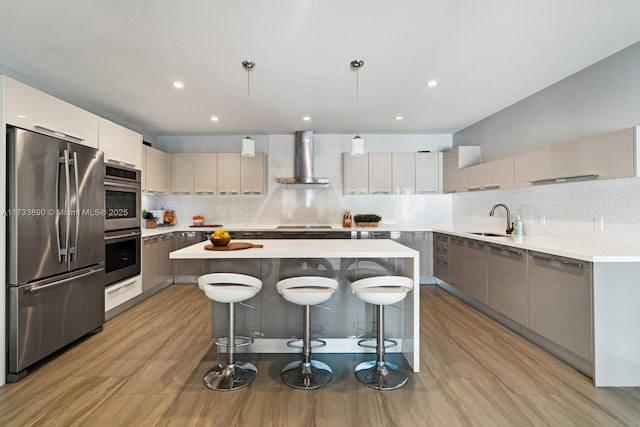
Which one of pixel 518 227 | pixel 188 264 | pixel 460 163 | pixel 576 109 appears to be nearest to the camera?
pixel 576 109

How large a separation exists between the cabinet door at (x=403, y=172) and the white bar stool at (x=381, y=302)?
308 centimetres

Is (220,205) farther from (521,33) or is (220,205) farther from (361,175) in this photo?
(521,33)

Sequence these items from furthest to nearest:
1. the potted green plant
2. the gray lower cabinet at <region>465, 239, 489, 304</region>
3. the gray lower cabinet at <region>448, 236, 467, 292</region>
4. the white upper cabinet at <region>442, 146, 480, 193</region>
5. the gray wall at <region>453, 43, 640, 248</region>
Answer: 1. the potted green plant
2. the white upper cabinet at <region>442, 146, 480, 193</region>
3. the gray lower cabinet at <region>448, 236, 467, 292</region>
4. the gray lower cabinet at <region>465, 239, 489, 304</region>
5. the gray wall at <region>453, 43, 640, 248</region>

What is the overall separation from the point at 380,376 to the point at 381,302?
22.6 inches

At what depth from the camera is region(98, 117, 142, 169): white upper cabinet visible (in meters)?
3.24

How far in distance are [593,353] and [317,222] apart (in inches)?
155

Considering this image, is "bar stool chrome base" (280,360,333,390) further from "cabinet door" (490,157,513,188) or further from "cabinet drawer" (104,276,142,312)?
"cabinet door" (490,157,513,188)

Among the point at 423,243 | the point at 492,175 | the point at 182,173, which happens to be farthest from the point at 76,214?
the point at 492,175

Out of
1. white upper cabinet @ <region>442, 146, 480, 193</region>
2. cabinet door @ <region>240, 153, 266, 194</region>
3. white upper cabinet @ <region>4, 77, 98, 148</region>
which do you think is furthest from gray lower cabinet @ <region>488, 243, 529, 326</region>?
white upper cabinet @ <region>4, 77, 98, 148</region>

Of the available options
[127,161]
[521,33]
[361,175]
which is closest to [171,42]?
[127,161]

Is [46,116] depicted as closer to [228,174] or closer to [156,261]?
[156,261]

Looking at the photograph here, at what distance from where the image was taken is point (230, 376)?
2.22 meters

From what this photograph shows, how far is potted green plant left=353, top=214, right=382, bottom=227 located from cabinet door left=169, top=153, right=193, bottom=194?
9.37 ft

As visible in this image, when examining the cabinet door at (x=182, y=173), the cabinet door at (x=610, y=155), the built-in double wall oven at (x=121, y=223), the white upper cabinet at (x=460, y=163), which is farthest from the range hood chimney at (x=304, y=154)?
the cabinet door at (x=610, y=155)
